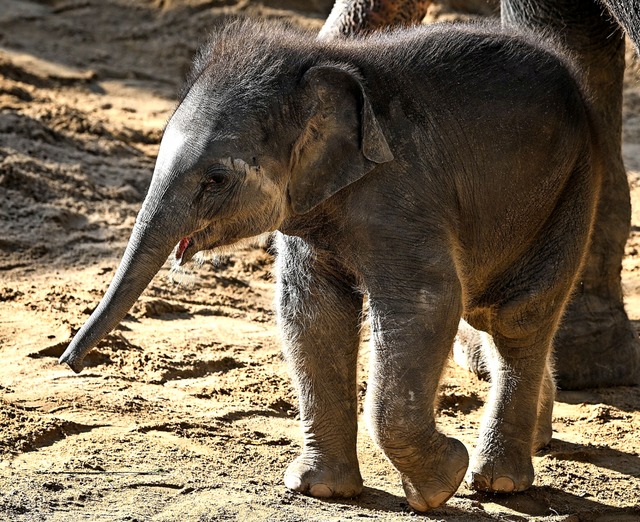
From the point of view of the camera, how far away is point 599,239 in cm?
549

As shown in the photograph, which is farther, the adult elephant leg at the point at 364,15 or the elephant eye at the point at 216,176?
the adult elephant leg at the point at 364,15

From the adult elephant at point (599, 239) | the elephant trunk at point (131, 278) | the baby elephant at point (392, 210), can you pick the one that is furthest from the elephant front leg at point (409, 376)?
the adult elephant at point (599, 239)

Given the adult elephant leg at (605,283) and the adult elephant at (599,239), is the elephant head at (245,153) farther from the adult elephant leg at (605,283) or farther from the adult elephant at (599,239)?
the adult elephant leg at (605,283)

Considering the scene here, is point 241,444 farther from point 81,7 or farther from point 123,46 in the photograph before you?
point 81,7

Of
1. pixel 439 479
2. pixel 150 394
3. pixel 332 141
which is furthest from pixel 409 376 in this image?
pixel 150 394

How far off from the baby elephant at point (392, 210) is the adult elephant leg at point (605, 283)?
1.12m

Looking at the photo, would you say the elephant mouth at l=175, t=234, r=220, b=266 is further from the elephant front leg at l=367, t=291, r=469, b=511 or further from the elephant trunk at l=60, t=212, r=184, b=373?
the elephant front leg at l=367, t=291, r=469, b=511

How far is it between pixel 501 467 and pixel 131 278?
58.3 inches

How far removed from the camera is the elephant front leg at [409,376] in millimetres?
3604

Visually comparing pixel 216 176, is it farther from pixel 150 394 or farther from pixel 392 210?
pixel 150 394

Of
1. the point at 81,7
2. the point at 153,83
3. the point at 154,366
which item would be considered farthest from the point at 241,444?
the point at 81,7

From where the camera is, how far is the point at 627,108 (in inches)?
415

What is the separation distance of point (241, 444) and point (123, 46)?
697 cm

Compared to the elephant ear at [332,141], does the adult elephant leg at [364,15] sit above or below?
above
